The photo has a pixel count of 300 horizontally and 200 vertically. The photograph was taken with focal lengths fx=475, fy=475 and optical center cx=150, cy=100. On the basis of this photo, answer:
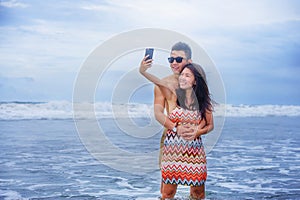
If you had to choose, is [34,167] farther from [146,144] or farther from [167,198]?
[167,198]

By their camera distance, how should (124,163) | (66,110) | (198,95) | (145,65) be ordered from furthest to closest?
(66,110)
(124,163)
(198,95)
(145,65)

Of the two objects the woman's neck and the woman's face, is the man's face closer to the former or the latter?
the woman's face

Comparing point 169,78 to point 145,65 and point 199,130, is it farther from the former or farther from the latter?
point 199,130

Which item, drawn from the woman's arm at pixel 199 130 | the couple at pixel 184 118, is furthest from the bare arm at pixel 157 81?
the woman's arm at pixel 199 130

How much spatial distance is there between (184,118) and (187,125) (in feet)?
0.15

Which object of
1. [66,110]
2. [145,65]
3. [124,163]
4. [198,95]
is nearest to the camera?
[145,65]

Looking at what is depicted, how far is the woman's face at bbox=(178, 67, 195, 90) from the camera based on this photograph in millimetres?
2854

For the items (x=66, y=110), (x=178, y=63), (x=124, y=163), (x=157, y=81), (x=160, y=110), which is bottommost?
(x=124, y=163)

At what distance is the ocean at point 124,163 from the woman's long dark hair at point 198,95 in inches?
15.7

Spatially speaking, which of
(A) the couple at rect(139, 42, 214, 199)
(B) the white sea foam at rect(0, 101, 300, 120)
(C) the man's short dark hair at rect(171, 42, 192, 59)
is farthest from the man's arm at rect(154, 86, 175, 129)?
(B) the white sea foam at rect(0, 101, 300, 120)

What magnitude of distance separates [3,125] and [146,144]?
370cm

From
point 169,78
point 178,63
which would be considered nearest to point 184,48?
point 178,63

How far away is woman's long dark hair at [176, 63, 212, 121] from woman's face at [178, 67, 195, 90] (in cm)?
2

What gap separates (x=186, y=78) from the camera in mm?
2857
